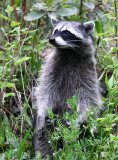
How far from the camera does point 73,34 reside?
3.58 metres

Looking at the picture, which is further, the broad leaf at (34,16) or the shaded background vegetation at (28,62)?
the broad leaf at (34,16)

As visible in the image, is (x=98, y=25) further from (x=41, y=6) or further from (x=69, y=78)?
(x=69, y=78)

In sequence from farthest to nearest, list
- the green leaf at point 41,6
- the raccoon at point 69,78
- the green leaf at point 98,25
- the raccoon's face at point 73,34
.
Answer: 1. the green leaf at point 98,25
2. the green leaf at point 41,6
3. the raccoon at point 69,78
4. the raccoon's face at point 73,34

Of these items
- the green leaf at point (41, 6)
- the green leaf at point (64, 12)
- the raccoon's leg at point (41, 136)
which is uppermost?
the green leaf at point (41, 6)

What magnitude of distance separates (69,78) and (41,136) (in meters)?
0.86

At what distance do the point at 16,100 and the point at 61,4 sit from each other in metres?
1.93

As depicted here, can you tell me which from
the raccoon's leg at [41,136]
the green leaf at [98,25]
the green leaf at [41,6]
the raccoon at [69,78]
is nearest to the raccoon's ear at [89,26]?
the raccoon at [69,78]

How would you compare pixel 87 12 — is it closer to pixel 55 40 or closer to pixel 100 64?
pixel 100 64

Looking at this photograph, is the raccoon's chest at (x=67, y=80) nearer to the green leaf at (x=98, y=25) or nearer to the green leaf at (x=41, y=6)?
the green leaf at (x=41, y=6)

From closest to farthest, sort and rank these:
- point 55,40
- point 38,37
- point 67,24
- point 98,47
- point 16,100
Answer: point 55,40 → point 67,24 → point 16,100 → point 38,37 → point 98,47

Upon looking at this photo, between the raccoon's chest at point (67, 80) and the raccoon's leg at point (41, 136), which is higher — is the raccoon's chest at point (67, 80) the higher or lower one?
the higher one

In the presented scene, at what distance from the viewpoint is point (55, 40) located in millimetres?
3266

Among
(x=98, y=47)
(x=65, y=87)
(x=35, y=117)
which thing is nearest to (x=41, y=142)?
(x=35, y=117)

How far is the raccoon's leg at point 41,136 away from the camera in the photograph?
357 cm
